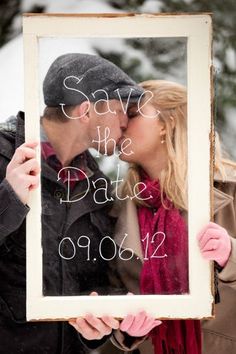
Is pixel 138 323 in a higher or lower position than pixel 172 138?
lower

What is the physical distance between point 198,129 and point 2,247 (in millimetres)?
540

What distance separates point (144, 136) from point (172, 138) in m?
0.06

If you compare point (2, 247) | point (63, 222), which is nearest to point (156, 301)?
point (63, 222)

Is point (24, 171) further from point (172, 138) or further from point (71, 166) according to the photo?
point (172, 138)

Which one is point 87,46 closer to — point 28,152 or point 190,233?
point 28,152

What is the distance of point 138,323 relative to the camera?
1323 millimetres

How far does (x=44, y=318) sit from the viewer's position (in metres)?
1.32

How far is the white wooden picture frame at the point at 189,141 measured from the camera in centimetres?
129

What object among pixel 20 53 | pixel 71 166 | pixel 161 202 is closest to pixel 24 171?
pixel 71 166

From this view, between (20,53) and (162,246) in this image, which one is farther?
(20,53)

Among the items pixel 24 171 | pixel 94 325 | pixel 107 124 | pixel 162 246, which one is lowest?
pixel 94 325

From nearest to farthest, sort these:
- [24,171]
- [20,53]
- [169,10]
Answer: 1. [24,171]
2. [20,53]
3. [169,10]

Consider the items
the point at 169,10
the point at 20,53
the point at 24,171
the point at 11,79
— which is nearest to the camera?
the point at 24,171

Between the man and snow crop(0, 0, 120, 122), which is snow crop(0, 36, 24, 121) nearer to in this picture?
snow crop(0, 0, 120, 122)
